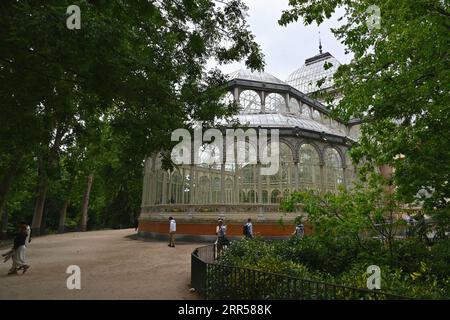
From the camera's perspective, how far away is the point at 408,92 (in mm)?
7492

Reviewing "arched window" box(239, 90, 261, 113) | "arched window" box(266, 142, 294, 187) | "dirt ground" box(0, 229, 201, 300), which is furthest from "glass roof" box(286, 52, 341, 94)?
"dirt ground" box(0, 229, 201, 300)

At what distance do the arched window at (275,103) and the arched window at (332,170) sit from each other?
6331mm

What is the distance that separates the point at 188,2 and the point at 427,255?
8.48 metres

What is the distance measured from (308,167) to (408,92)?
17.2m

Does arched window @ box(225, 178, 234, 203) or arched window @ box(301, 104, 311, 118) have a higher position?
arched window @ box(301, 104, 311, 118)

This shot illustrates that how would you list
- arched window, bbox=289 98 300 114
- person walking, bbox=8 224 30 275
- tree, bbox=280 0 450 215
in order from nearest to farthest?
tree, bbox=280 0 450 215
person walking, bbox=8 224 30 275
arched window, bbox=289 98 300 114

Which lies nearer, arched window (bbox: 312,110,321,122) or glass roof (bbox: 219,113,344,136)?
glass roof (bbox: 219,113,344,136)

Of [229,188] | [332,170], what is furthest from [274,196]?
[332,170]

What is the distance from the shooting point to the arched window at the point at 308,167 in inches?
945

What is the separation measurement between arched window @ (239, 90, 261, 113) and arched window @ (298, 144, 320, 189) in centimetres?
635

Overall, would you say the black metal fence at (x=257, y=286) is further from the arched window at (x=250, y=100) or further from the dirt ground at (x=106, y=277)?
the arched window at (x=250, y=100)

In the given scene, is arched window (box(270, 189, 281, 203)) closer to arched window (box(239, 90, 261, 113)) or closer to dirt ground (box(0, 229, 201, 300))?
arched window (box(239, 90, 261, 113))

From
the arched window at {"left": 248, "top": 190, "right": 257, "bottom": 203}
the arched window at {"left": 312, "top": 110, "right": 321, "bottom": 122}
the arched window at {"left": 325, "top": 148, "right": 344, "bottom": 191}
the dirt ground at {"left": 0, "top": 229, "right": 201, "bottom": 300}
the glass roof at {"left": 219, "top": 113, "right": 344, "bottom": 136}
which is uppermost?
the arched window at {"left": 312, "top": 110, "right": 321, "bottom": 122}

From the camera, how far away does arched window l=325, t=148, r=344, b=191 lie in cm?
2527
